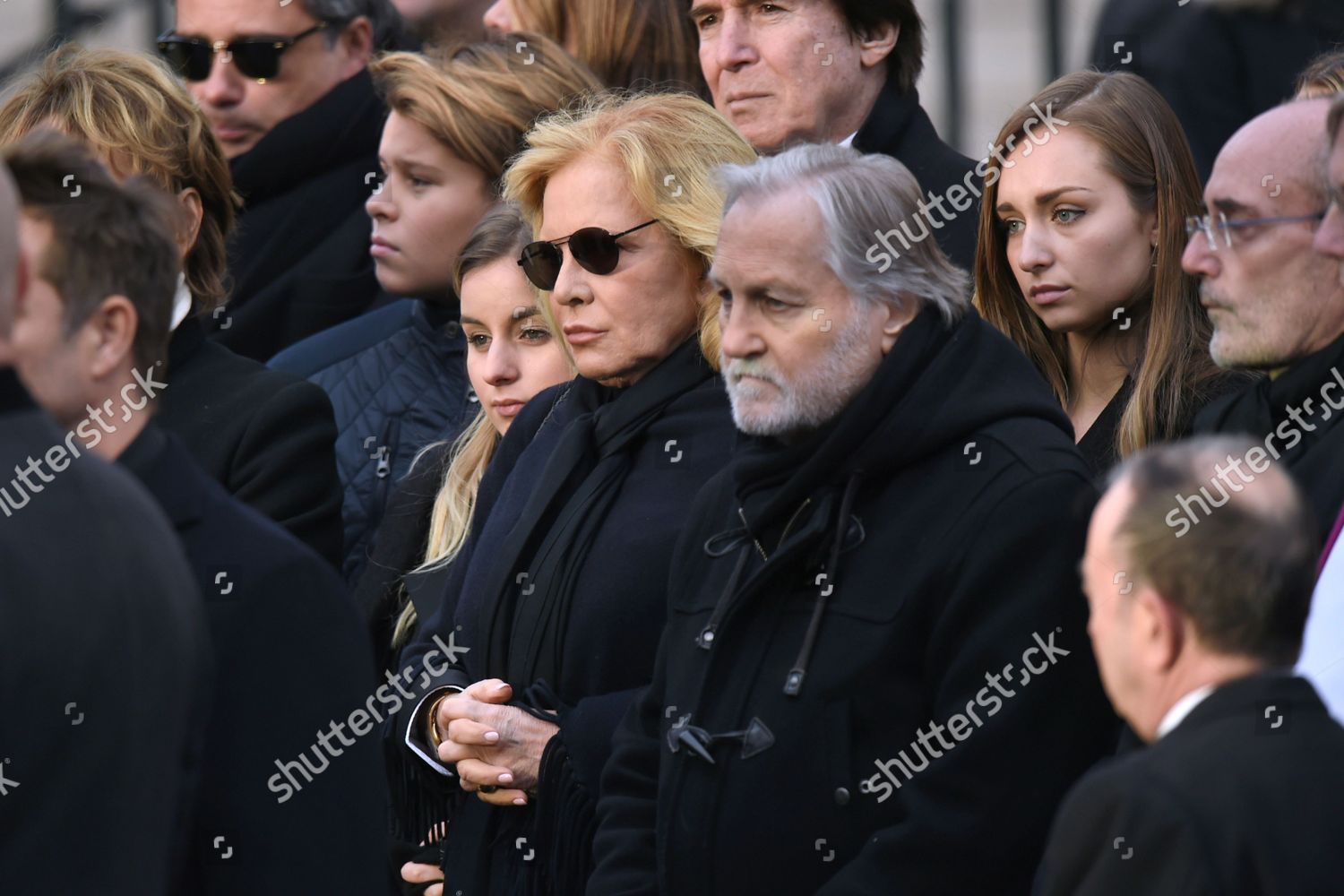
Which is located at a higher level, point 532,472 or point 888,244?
point 888,244

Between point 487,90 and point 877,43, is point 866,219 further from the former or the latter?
point 487,90

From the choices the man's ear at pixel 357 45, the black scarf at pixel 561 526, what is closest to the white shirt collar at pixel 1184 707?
the black scarf at pixel 561 526

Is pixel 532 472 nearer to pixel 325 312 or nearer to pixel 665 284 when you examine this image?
pixel 665 284

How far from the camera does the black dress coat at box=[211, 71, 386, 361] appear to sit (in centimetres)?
610

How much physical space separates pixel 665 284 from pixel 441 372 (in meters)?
1.32

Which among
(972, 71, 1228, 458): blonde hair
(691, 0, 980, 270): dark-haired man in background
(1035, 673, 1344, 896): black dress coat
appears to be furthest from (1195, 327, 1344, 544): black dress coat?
(691, 0, 980, 270): dark-haired man in background

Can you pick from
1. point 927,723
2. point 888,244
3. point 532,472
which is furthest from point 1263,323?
point 532,472

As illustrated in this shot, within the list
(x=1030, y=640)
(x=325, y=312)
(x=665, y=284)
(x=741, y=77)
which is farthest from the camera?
(x=325, y=312)

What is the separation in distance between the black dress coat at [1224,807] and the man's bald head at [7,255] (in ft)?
4.71

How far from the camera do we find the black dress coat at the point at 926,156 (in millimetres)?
4926

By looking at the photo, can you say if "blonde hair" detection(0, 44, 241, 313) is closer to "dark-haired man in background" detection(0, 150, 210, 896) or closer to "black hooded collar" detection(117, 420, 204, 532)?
"black hooded collar" detection(117, 420, 204, 532)

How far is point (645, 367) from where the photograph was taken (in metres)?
4.38

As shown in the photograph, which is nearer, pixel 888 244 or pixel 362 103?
pixel 888 244

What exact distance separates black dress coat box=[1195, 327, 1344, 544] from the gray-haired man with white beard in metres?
0.38
